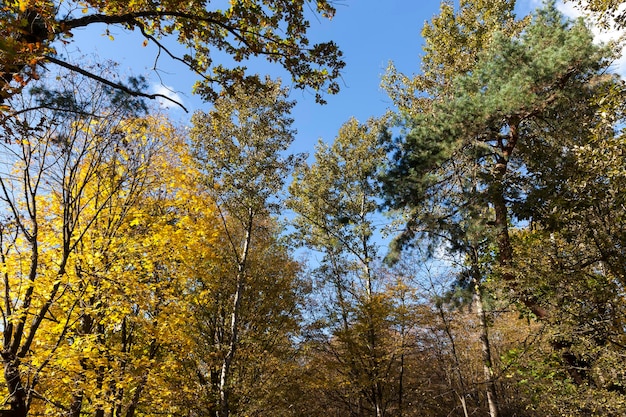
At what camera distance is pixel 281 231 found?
1419cm

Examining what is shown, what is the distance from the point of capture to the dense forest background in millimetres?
4445

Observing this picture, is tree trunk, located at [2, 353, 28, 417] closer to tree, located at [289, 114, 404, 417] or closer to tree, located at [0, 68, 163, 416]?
tree, located at [0, 68, 163, 416]

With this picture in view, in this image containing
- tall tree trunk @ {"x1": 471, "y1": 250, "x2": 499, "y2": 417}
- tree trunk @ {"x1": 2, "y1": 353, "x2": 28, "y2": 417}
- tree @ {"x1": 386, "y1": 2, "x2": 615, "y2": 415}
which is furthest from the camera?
tall tree trunk @ {"x1": 471, "y1": 250, "x2": 499, "y2": 417}

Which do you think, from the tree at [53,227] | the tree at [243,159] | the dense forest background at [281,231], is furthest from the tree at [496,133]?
the tree at [53,227]

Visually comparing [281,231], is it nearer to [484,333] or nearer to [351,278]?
[351,278]

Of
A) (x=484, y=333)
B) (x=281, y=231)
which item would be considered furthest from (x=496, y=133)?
(x=281, y=231)

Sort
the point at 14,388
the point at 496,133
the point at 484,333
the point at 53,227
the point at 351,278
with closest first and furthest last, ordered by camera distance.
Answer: the point at 14,388, the point at 53,227, the point at 496,133, the point at 484,333, the point at 351,278

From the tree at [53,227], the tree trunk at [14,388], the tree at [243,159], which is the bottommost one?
the tree trunk at [14,388]

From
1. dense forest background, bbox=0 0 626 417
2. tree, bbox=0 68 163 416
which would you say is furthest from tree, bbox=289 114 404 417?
tree, bbox=0 68 163 416

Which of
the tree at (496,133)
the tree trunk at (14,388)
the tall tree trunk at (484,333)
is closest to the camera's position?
the tree trunk at (14,388)

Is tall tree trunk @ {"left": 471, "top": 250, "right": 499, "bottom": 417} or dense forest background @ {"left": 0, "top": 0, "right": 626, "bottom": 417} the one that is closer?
dense forest background @ {"left": 0, "top": 0, "right": 626, "bottom": 417}

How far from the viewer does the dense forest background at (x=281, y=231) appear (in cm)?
445

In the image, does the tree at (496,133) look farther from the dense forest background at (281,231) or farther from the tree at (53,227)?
the tree at (53,227)

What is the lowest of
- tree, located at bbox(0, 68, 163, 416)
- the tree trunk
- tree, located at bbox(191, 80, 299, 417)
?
the tree trunk
